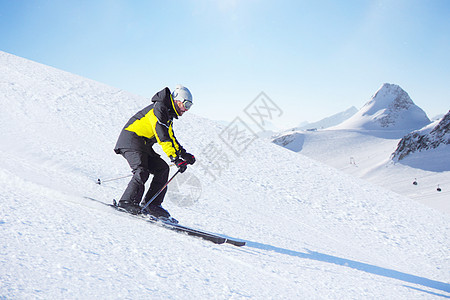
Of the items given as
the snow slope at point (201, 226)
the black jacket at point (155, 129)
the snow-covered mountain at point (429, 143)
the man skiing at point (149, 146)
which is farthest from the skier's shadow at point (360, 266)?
the snow-covered mountain at point (429, 143)

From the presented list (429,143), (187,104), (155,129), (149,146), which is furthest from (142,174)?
(429,143)

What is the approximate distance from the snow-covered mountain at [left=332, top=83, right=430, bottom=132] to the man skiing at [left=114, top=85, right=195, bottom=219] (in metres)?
152

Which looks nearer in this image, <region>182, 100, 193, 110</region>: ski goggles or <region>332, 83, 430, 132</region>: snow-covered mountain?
<region>182, 100, 193, 110</region>: ski goggles

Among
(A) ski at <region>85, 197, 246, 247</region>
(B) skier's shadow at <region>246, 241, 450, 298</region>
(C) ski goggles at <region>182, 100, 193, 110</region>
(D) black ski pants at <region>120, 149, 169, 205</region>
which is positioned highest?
(C) ski goggles at <region>182, 100, 193, 110</region>

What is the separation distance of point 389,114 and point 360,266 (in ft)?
598

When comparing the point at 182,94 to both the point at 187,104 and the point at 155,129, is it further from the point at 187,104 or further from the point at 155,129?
the point at 155,129

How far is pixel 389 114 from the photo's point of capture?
159 m

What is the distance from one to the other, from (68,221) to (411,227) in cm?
663

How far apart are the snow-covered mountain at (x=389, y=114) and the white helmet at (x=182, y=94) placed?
15164cm

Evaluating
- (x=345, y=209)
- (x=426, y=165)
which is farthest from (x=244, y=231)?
(x=426, y=165)

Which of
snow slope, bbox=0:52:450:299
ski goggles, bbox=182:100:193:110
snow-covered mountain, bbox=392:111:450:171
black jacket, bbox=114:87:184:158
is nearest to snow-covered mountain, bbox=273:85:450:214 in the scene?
snow-covered mountain, bbox=392:111:450:171

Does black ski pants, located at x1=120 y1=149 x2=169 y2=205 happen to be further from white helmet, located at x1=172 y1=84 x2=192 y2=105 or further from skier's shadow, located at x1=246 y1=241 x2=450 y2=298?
skier's shadow, located at x1=246 y1=241 x2=450 y2=298

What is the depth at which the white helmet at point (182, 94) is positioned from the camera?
3754 millimetres

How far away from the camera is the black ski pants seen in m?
3.54
